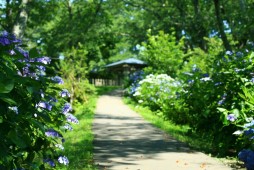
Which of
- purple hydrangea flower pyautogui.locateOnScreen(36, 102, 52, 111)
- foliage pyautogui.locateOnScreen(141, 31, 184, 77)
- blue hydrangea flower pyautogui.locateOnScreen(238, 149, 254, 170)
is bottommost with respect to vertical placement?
blue hydrangea flower pyautogui.locateOnScreen(238, 149, 254, 170)

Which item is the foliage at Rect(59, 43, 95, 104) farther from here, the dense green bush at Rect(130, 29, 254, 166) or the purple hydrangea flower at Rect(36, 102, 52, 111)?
the purple hydrangea flower at Rect(36, 102, 52, 111)

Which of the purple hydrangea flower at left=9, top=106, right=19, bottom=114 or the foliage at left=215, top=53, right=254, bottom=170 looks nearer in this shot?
the purple hydrangea flower at left=9, top=106, right=19, bottom=114

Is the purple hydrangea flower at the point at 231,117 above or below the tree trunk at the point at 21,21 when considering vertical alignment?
below

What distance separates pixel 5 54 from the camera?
8.99 ft

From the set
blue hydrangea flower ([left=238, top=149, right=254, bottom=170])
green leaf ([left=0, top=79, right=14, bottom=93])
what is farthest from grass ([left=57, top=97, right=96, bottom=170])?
green leaf ([left=0, top=79, right=14, bottom=93])

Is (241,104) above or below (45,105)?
below

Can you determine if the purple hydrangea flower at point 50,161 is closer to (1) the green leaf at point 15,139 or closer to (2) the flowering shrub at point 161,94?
(1) the green leaf at point 15,139

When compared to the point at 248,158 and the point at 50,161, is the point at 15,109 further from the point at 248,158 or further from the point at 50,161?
the point at 248,158

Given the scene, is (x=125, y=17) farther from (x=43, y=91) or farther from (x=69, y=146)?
(x=43, y=91)

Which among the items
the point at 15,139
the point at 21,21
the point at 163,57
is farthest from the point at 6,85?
the point at 163,57

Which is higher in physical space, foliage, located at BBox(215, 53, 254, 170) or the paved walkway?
foliage, located at BBox(215, 53, 254, 170)

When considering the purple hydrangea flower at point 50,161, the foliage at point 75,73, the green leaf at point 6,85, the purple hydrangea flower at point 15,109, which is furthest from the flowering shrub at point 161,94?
the green leaf at point 6,85

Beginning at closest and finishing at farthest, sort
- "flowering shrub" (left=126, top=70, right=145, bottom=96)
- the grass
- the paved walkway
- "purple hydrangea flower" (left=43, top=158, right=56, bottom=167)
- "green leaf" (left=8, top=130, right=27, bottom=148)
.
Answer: "green leaf" (left=8, top=130, right=27, bottom=148), "purple hydrangea flower" (left=43, top=158, right=56, bottom=167), the grass, the paved walkway, "flowering shrub" (left=126, top=70, right=145, bottom=96)

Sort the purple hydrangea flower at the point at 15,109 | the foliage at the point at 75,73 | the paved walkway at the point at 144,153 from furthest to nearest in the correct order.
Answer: the foliage at the point at 75,73
the paved walkway at the point at 144,153
the purple hydrangea flower at the point at 15,109
